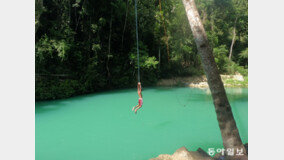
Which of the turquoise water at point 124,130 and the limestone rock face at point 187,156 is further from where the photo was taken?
the turquoise water at point 124,130

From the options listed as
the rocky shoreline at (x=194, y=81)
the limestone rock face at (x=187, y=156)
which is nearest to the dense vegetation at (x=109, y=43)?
the rocky shoreline at (x=194, y=81)

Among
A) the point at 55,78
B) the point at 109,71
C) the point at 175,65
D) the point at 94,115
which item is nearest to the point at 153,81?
the point at 175,65

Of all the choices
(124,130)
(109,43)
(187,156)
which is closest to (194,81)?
(109,43)

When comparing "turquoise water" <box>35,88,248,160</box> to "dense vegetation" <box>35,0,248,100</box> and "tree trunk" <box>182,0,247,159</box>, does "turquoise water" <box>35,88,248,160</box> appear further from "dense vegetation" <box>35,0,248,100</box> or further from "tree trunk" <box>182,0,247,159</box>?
"dense vegetation" <box>35,0,248,100</box>

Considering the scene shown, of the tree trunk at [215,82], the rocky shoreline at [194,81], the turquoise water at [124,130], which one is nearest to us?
the tree trunk at [215,82]

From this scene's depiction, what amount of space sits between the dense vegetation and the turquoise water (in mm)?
2918

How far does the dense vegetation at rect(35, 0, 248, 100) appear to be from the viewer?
10383 millimetres

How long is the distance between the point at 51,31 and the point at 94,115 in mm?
5747

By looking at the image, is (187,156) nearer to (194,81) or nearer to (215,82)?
(215,82)

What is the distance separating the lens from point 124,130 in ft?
18.3

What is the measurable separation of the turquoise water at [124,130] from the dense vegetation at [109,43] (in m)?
2.92

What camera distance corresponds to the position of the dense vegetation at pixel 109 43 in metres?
10.4

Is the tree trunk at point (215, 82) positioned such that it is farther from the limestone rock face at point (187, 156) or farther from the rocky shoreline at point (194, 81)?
the rocky shoreline at point (194, 81)

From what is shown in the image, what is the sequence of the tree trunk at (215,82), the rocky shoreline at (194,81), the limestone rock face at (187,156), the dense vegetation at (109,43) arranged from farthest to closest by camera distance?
the rocky shoreline at (194,81), the dense vegetation at (109,43), the limestone rock face at (187,156), the tree trunk at (215,82)
